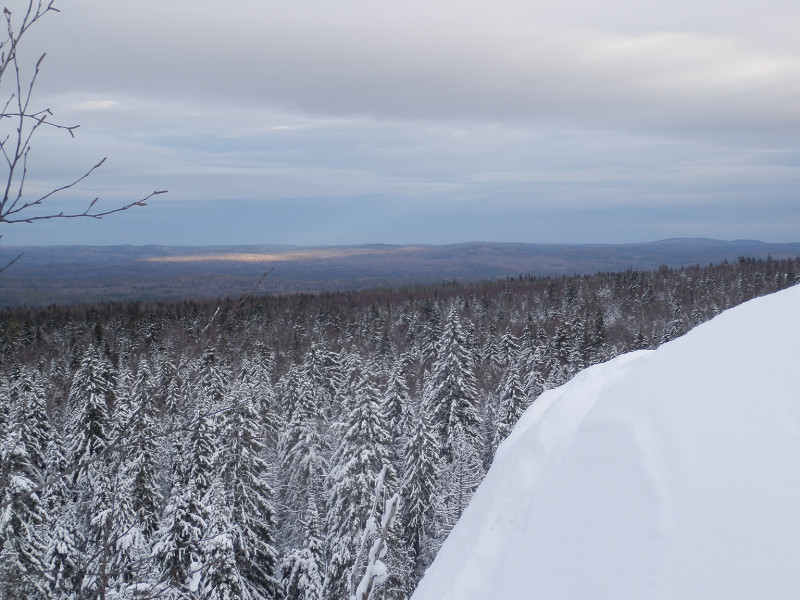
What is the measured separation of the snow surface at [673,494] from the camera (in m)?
2.13

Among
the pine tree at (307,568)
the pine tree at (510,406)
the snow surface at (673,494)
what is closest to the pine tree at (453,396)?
the pine tree at (510,406)

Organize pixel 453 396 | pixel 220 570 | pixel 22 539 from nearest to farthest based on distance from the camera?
pixel 220 570 → pixel 22 539 → pixel 453 396

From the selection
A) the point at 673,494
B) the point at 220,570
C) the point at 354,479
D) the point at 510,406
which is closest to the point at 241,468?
the point at 220,570

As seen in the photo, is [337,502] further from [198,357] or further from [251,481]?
[198,357]

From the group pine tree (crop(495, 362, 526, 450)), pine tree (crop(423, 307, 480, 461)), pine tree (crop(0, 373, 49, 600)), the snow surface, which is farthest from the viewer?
pine tree (crop(423, 307, 480, 461))

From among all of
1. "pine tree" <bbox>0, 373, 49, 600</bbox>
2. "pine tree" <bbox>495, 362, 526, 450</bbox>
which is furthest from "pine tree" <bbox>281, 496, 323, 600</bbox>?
"pine tree" <bbox>495, 362, 526, 450</bbox>

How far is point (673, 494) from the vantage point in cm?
237

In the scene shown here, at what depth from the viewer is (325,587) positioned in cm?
1888

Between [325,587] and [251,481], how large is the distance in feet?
14.5

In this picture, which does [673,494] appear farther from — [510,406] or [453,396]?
[453,396]

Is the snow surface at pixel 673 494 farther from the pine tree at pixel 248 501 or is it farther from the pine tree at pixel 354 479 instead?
the pine tree at pixel 248 501

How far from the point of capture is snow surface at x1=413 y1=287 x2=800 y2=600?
2.13m

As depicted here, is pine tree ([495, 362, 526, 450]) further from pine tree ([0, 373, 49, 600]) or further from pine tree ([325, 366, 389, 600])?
pine tree ([0, 373, 49, 600])

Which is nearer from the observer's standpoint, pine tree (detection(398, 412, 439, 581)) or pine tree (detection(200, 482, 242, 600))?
pine tree (detection(200, 482, 242, 600))
